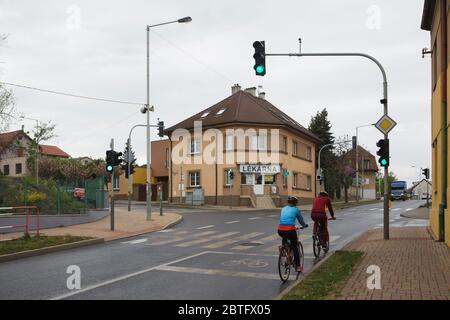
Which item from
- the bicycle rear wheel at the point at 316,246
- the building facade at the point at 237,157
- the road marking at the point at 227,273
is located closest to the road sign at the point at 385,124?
the bicycle rear wheel at the point at 316,246

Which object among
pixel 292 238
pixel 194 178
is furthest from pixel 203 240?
pixel 194 178

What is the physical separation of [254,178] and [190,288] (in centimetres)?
3301

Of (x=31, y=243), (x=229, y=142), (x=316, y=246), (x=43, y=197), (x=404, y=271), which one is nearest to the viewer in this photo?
(x=404, y=271)

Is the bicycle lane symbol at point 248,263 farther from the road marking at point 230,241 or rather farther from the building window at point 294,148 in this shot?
the building window at point 294,148

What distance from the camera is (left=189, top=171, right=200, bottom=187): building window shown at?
4347 cm

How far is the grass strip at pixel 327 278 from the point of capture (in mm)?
6961

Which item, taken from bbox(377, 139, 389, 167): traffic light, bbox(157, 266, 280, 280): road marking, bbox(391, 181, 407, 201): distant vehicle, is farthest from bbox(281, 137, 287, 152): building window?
bbox(391, 181, 407, 201): distant vehicle

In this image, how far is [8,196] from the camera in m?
21.2

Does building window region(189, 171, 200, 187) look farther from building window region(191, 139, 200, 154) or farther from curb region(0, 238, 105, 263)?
curb region(0, 238, 105, 263)

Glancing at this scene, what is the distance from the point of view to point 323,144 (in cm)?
5925

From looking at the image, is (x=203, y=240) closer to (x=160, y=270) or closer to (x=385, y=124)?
(x=160, y=270)

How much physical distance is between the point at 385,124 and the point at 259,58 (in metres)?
4.45

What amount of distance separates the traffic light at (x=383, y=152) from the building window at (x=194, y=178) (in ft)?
97.0

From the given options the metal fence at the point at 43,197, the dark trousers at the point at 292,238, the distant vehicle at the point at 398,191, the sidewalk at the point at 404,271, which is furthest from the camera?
the distant vehicle at the point at 398,191
